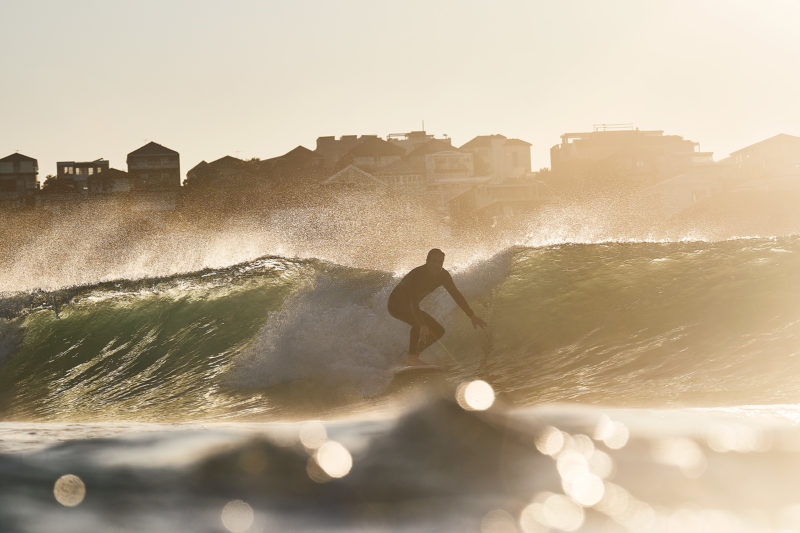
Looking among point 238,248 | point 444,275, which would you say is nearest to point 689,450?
point 444,275

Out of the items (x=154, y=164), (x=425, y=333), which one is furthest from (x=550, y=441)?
(x=154, y=164)

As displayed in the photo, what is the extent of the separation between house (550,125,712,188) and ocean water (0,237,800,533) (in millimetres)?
64018

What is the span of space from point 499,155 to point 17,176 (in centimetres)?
4997

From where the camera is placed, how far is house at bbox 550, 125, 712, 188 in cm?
8094

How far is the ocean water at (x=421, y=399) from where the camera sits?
5.47 m

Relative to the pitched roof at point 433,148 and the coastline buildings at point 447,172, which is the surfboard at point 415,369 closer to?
the coastline buildings at point 447,172

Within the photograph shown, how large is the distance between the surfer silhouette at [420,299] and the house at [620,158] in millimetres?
69178

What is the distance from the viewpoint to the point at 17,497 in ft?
18.5

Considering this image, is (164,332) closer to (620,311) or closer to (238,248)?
(620,311)

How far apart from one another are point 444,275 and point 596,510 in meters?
6.05

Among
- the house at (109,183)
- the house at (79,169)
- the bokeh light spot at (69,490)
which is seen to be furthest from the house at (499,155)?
the bokeh light spot at (69,490)

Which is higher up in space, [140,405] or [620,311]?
[620,311]

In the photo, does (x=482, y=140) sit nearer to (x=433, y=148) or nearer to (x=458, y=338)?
(x=433, y=148)

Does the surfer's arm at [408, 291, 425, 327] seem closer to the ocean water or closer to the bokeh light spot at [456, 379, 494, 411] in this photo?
the ocean water
